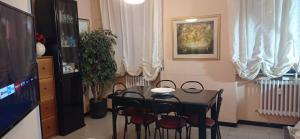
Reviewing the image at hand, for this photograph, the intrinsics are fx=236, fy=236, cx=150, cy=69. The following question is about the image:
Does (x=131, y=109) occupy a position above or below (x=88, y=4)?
below

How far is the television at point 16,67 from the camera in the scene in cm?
158

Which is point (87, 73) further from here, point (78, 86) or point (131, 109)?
point (131, 109)

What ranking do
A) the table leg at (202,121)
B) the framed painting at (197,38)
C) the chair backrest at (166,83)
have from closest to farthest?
the table leg at (202,121)
the framed painting at (197,38)
the chair backrest at (166,83)

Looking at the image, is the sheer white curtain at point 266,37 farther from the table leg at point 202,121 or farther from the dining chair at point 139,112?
the dining chair at point 139,112

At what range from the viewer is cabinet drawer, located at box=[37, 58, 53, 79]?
129 inches

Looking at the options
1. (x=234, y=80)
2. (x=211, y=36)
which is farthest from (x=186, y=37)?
(x=234, y=80)

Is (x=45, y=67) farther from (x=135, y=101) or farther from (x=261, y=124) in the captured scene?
(x=261, y=124)

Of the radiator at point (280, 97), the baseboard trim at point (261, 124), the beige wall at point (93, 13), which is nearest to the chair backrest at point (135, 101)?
the baseboard trim at point (261, 124)

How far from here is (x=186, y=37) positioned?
13.1ft

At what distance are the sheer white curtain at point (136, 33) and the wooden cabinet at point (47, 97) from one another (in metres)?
1.45

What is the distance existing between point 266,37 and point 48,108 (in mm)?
3358

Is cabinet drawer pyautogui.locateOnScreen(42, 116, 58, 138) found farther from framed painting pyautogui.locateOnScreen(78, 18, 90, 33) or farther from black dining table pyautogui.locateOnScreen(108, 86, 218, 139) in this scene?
framed painting pyautogui.locateOnScreen(78, 18, 90, 33)

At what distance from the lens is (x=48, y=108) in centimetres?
346

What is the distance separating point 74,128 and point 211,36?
105 inches
